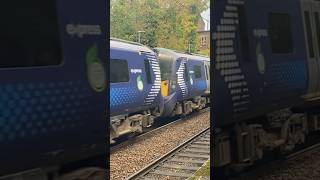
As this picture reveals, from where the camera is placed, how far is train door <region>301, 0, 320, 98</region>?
941 centimetres

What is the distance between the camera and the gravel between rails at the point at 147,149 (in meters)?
11.3

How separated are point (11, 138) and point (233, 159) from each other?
4535mm

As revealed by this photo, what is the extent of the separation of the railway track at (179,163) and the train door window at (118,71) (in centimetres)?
280

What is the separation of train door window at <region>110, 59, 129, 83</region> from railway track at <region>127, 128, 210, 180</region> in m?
2.80

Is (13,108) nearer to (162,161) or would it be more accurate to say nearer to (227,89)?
(227,89)

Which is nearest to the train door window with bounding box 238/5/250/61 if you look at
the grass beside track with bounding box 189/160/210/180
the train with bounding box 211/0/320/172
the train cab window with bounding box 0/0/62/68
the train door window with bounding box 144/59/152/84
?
the train with bounding box 211/0/320/172

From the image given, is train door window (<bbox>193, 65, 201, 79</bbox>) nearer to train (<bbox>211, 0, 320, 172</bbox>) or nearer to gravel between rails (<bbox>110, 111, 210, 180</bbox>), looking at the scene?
gravel between rails (<bbox>110, 111, 210, 180</bbox>)

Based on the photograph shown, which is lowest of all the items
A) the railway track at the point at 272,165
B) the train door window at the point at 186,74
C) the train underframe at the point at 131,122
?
the railway track at the point at 272,165

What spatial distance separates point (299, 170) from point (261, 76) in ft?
8.08

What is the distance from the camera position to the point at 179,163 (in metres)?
11.6

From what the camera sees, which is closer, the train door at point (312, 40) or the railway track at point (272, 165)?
the railway track at point (272, 165)

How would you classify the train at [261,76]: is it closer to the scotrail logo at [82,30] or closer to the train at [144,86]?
the scotrail logo at [82,30]

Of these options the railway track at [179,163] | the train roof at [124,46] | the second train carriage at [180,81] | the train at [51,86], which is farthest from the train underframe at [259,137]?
the second train carriage at [180,81]

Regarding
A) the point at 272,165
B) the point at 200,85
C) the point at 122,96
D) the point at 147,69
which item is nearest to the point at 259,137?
the point at 272,165
